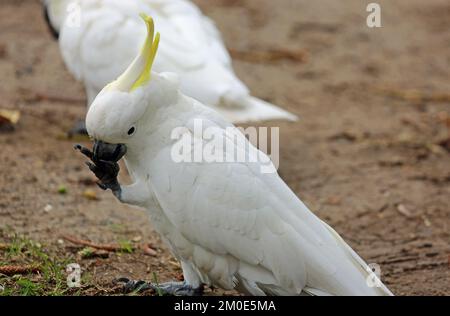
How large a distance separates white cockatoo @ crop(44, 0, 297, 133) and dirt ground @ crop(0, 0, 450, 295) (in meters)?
0.55

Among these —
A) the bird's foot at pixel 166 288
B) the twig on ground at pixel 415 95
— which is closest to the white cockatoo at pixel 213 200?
the bird's foot at pixel 166 288

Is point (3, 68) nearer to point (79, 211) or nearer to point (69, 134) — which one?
point (69, 134)

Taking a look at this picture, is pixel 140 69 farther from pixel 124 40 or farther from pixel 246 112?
pixel 124 40

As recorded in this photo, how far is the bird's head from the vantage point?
2.84 meters

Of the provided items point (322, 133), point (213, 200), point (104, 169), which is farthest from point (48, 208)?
point (322, 133)

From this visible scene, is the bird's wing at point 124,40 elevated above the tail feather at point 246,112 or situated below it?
above

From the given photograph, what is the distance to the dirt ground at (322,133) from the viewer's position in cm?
394

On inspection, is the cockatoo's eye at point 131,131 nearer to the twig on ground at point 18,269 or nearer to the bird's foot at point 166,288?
the bird's foot at point 166,288

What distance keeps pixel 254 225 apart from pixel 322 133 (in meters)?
2.72

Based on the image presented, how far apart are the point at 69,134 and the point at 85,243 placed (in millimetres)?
1547

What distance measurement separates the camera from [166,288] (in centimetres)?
325

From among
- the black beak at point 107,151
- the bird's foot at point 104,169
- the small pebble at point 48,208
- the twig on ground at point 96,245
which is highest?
the black beak at point 107,151

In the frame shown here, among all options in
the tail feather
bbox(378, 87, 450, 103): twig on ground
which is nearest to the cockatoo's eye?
the tail feather

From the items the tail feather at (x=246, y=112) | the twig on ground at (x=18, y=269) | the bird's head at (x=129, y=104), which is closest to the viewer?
the bird's head at (x=129, y=104)
